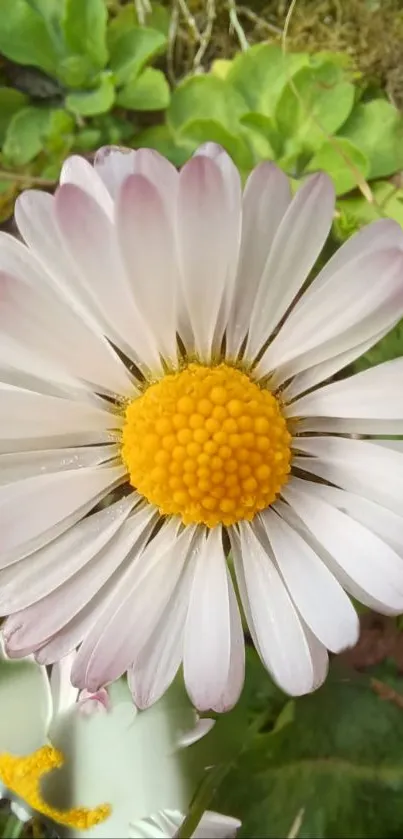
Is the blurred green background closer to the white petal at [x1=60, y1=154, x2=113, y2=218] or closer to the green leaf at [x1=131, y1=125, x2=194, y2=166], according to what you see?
the green leaf at [x1=131, y1=125, x2=194, y2=166]

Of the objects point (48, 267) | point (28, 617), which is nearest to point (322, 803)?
point (28, 617)

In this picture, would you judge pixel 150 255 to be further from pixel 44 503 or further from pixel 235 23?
pixel 235 23

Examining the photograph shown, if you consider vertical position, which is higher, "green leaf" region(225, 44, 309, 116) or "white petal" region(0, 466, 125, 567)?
"green leaf" region(225, 44, 309, 116)

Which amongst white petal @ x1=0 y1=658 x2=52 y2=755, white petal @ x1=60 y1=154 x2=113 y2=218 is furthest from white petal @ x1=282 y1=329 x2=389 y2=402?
white petal @ x1=0 y1=658 x2=52 y2=755

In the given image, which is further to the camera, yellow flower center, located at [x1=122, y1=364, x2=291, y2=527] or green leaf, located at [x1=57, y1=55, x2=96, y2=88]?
green leaf, located at [x1=57, y1=55, x2=96, y2=88]

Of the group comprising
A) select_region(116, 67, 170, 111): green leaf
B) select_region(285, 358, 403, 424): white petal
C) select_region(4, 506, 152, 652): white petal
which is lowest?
select_region(4, 506, 152, 652): white petal

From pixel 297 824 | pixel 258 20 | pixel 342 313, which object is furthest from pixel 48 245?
pixel 297 824

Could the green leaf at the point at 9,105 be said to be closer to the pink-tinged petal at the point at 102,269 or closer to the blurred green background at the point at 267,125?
the blurred green background at the point at 267,125
